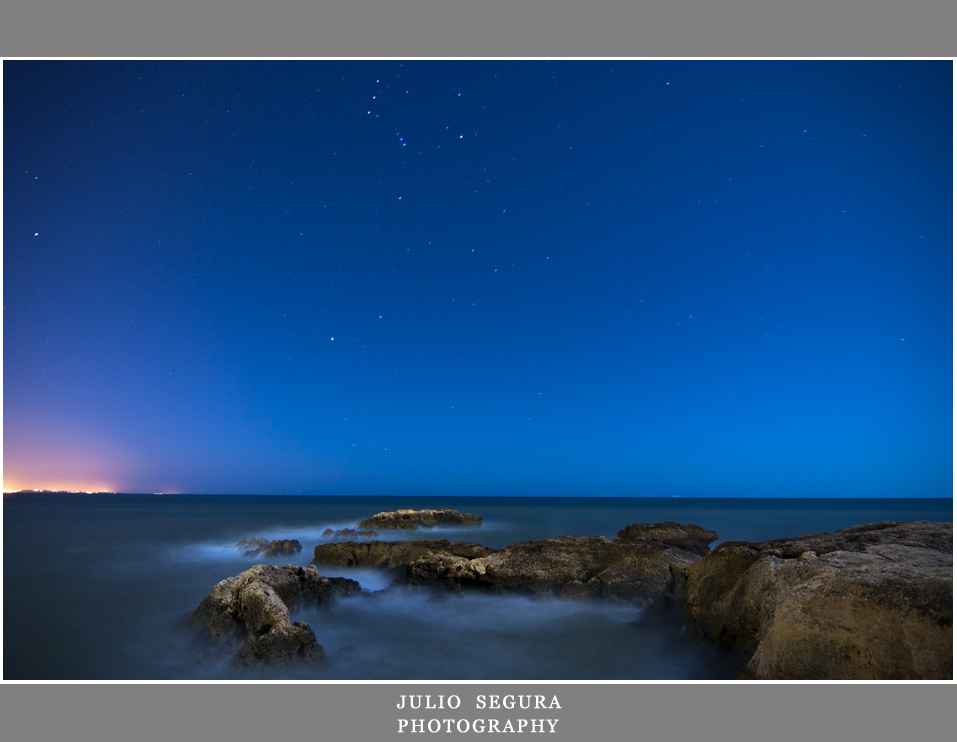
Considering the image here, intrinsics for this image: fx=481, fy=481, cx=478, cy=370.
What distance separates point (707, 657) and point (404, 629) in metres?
4.25

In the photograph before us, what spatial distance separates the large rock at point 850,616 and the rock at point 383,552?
6.32 meters

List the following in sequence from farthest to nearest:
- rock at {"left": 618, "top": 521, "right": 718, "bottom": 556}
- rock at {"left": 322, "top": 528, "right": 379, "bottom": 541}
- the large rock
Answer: rock at {"left": 322, "top": 528, "right": 379, "bottom": 541}
rock at {"left": 618, "top": 521, "right": 718, "bottom": 556}
the large rock

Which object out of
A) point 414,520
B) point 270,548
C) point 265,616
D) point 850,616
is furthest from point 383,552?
point 414,520

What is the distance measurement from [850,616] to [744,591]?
1.87 m

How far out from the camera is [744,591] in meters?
5.99

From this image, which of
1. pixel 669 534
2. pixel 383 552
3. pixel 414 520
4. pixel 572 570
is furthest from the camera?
pixel 414 520

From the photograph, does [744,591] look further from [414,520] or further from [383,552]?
[414,520]

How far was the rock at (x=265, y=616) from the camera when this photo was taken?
5.57 metres

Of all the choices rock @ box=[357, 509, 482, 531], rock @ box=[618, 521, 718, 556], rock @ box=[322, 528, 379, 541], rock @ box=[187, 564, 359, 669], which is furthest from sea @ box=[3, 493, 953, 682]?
rock @ box=[357, 509, 482, 531]

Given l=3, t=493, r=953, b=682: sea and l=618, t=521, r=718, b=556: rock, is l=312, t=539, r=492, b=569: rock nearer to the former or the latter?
l=3, t=493, r=953, b=682: sea

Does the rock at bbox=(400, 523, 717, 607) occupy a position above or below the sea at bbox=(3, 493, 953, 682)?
above

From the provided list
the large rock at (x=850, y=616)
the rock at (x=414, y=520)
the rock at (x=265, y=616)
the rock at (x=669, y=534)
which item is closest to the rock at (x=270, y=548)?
the rock at (x=265, y=616)

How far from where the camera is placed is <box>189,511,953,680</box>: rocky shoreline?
4066mm

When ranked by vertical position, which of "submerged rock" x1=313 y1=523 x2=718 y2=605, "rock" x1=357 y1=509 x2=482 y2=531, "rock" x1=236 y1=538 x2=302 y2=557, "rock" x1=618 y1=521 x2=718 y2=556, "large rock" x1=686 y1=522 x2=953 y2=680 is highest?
"large rock" x1=686 y1=522 x2=953 y2=680
